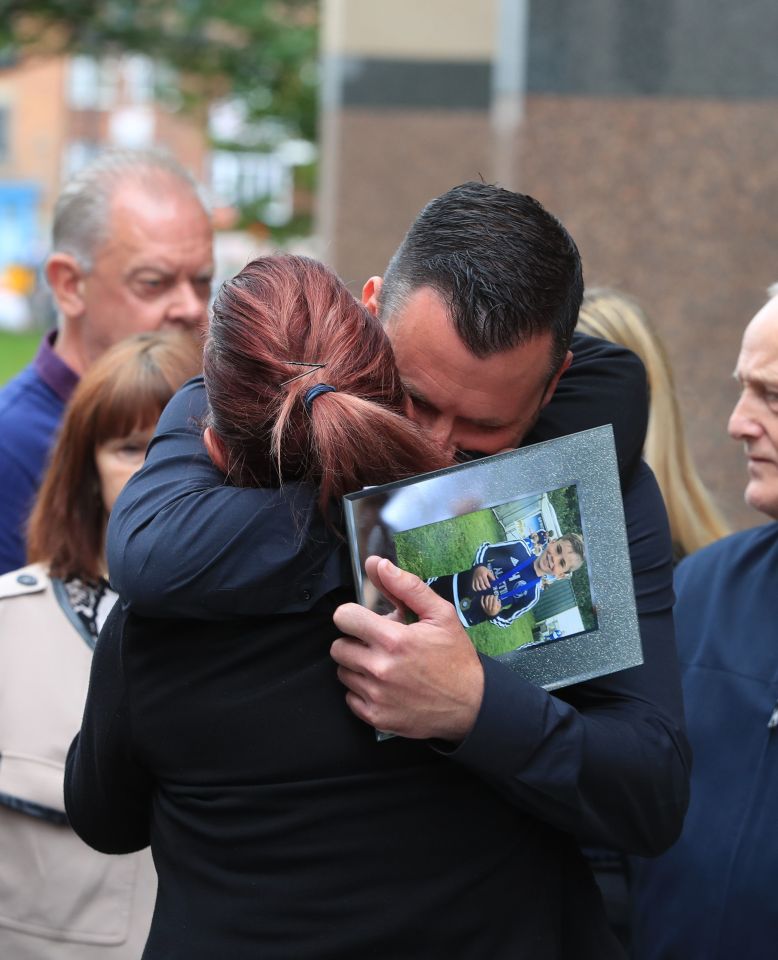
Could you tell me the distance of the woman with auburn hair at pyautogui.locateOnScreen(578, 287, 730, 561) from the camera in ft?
10.5

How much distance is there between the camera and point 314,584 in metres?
1.60

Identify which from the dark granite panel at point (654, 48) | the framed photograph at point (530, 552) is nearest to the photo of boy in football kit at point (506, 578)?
the framed photograph at point (530, 552)

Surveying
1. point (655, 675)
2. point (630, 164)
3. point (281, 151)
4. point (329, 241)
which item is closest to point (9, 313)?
point (281, 151)

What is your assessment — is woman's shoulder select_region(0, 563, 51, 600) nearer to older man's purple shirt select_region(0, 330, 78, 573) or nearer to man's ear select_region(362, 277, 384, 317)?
older man's purple shirt select_region(0, 330, 78, 573)

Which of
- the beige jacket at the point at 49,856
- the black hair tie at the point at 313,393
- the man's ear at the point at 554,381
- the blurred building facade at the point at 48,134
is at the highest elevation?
the black hair tie at the point at 313,393

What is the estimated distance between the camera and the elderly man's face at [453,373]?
73.6 inches

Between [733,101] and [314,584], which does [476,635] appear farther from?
[733,101]

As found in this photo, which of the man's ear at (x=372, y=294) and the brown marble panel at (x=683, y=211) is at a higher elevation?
the man's ear at (x=372, y=294)

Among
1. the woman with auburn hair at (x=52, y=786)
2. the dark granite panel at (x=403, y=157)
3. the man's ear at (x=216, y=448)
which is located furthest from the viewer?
the dark granite panel at (x=403, y=157)

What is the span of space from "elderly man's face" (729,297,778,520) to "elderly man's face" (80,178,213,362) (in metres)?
1.60

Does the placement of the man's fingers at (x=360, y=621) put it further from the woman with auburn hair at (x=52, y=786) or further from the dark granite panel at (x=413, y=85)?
the dark granite panel at (x=413, y=85)

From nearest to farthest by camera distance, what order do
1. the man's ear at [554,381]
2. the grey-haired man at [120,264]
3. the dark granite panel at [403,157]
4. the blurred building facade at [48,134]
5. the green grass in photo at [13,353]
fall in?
the man's ear at [554,381] → the grey-haired man at [120,264] → the dark granite panel at [403,157] → the green grass in photo at [13,353] → the blurred building facade at [48,134]

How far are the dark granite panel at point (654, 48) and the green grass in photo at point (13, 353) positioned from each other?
39.9 feet

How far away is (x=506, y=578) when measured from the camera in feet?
5.38
